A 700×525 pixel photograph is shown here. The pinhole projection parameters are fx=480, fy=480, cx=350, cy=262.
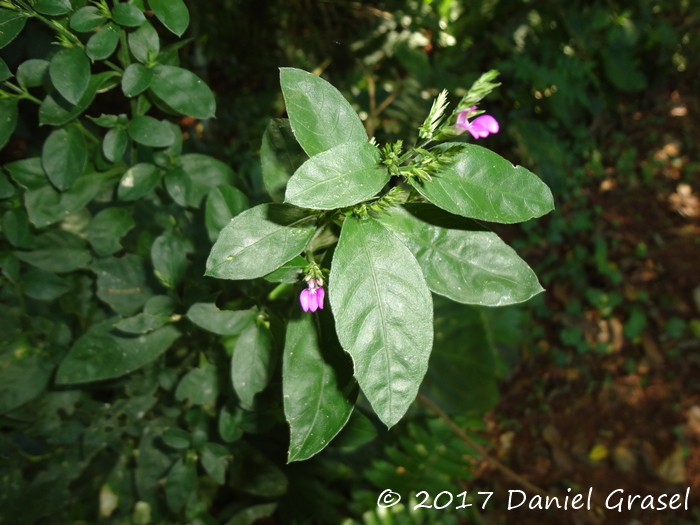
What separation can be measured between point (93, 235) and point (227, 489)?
4.14ft

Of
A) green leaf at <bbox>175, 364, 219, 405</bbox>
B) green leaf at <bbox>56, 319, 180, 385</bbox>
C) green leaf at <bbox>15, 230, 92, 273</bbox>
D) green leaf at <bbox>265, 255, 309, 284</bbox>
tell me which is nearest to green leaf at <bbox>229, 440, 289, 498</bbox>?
green leaf at <bbox>175, 364, 219, 405</bbox>

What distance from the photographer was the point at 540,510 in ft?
8.39

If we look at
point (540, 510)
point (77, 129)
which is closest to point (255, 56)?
point (77, 129)

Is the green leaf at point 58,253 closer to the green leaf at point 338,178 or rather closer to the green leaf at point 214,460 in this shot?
the green leaf at point 214,460

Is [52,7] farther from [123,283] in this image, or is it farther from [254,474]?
[254,474]

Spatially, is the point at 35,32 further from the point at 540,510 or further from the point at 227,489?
the point at 540,510

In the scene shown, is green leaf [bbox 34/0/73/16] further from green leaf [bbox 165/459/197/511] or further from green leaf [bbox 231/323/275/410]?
green leaf [bbox 165/459/197/511]

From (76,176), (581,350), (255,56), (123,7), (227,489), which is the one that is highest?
(123,7)

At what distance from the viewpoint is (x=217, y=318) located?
110cm

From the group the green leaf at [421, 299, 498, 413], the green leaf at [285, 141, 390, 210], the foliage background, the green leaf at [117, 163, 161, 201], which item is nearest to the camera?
the green leaf at [285, 141, 390, 210]

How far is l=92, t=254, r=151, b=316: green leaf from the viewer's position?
50.6 inches

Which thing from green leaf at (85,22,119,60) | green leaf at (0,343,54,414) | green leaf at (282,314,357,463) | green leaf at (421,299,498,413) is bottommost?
green leaf at (421,299,498,413)

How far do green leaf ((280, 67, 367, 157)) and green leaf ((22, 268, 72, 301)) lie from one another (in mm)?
887

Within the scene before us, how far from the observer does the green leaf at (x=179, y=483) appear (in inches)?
52.1
